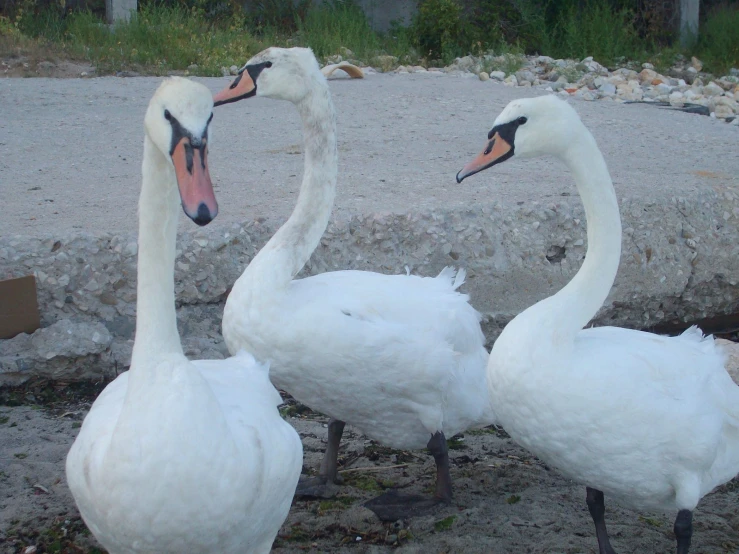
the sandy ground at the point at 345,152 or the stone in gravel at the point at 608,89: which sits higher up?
the stone in gravel at the point at 608,89

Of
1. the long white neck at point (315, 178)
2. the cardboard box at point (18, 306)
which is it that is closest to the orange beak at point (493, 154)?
the long white neck at point (315, 178)

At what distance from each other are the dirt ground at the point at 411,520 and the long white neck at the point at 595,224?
32.3 inches

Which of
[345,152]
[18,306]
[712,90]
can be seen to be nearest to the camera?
[18,306]

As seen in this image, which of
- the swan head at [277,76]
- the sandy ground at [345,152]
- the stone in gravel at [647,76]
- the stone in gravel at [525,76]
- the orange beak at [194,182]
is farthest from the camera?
the stone in gravel at [647,76]

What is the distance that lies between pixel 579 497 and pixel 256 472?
1.66 metres

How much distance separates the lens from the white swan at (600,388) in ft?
9.12

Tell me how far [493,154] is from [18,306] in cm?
215

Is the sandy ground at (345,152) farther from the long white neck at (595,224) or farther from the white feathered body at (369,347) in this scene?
the long white neck at (595,224)

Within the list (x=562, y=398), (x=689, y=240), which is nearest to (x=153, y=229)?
(x=562, y=398)

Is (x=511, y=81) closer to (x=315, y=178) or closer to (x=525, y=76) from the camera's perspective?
(x=525, y=76)

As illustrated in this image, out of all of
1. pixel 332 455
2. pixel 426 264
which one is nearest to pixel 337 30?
pixel 426 264

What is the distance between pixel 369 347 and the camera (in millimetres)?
3178

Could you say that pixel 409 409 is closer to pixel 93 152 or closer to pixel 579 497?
pixel 579 497

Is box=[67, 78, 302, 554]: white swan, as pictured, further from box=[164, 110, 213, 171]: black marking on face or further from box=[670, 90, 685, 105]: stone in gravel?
box=[670, 90, 685, 105]: stone in gravel
